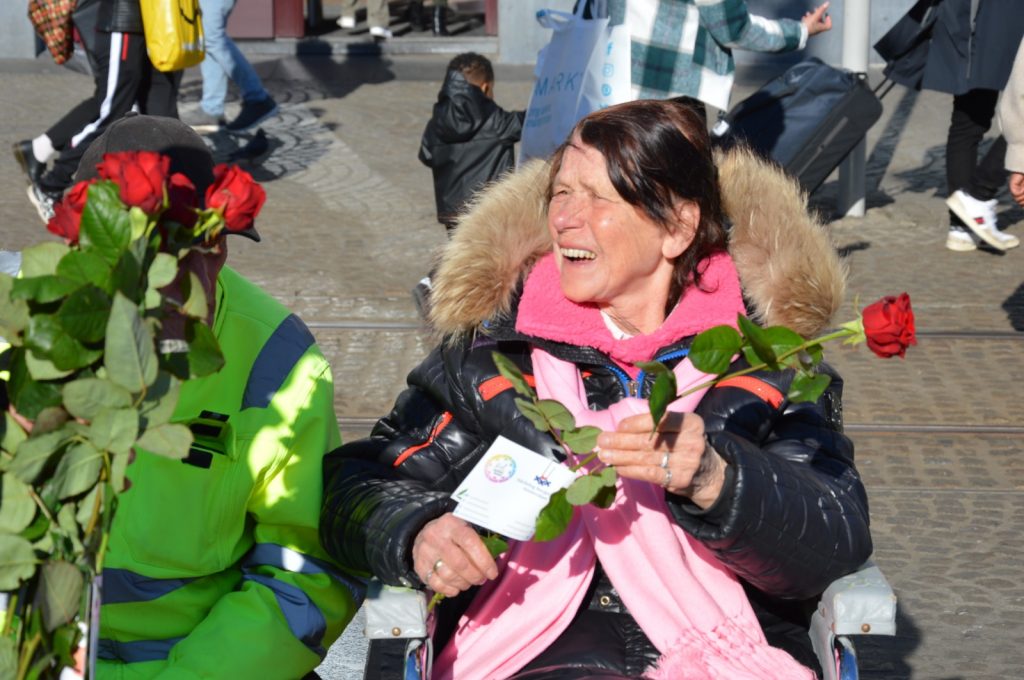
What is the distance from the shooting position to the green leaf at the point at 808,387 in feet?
7.70

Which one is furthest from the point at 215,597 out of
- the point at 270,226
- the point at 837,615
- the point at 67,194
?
the point at 270,226

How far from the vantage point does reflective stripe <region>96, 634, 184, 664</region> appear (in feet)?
8.59

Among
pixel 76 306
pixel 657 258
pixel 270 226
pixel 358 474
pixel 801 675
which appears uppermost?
pixel 76 306

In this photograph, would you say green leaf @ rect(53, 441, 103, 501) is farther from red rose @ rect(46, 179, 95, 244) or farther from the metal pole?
the metal pole

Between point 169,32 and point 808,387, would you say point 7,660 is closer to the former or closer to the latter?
point 808,387

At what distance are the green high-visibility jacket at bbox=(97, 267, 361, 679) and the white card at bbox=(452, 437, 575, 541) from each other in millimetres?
332

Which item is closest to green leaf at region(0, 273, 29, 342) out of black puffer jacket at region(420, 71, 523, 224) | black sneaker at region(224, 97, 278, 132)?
black puffer jacket at region(420, 71, 523, 224)

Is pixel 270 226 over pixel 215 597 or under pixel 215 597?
under

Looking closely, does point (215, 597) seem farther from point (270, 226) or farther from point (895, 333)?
point (270, 226)

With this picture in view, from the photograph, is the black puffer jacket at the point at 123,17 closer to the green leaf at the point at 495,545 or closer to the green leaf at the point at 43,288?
the green leaf at the point at 495,545

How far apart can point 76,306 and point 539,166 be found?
1.54 metres

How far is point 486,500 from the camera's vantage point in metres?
Answer: 2.49

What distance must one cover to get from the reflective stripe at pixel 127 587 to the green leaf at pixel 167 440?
2.26ft

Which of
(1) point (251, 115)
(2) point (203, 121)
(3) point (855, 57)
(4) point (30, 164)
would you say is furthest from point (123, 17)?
(3) point (855, 57)
